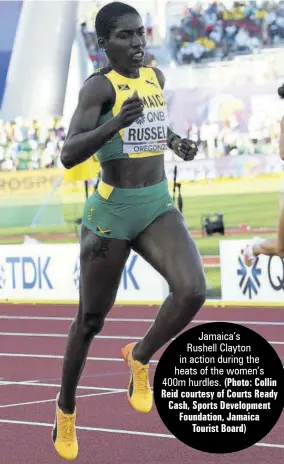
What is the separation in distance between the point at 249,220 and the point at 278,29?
11.2 feet

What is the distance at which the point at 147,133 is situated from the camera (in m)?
5.00

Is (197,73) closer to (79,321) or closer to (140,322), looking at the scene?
(140,322)

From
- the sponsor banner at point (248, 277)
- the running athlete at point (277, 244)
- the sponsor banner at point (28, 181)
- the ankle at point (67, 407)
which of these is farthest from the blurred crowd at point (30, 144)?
the ankle at point (67, 407)

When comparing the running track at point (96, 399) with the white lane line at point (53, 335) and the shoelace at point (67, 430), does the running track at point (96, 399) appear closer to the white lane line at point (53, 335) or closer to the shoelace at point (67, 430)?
the white lane line at point (53, 335)

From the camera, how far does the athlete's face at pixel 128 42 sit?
195 inches

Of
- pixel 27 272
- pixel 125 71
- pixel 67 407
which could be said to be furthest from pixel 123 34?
pixel 27 272

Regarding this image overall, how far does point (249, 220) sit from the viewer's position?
19250 mm

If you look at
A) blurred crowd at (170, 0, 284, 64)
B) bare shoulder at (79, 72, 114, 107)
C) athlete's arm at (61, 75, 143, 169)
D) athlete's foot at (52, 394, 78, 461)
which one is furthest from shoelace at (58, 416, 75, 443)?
blurred crowd at (170, 0, 284, 64)

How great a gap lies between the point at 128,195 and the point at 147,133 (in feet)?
0.99

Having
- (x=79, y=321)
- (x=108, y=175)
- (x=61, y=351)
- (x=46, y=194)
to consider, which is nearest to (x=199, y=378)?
(x=79, y=321)

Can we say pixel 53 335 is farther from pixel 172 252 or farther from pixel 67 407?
pixel 172 252

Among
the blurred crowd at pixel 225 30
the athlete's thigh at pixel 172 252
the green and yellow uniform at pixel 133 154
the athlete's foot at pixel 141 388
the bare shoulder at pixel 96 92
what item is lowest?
the athlete's foot at pixel 141 388

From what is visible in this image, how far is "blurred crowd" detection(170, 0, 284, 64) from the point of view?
64.4 feet

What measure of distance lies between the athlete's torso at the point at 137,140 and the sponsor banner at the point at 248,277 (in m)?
8.46
